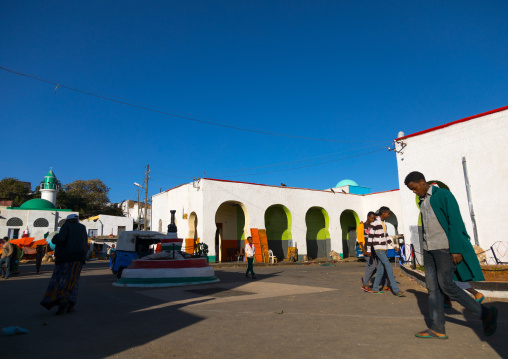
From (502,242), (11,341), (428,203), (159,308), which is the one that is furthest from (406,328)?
(502,242)

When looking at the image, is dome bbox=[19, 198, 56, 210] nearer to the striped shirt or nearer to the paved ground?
the paved ground

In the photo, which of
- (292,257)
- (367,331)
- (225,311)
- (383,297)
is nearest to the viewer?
(367,331)

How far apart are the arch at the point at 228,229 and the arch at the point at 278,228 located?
208 centimetres

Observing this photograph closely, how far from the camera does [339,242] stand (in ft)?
88.0

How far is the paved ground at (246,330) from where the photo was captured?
322 cm

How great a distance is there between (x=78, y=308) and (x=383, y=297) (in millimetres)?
5598

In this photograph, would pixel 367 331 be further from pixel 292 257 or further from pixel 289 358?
pixel 292 257

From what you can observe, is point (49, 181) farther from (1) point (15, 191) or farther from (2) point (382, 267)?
(2) point (382, 267)

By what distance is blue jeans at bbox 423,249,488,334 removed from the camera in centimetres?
341

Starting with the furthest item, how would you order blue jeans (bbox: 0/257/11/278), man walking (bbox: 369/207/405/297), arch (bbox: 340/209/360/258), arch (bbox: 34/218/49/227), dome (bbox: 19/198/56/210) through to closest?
dome (bbox: 19/198/56/210) → arch (bbox: 34/218/49/227) → arch (bbox: 340/209/360/258) → blue jeans (bbox: 0/257/11/278) → man walking (bbox: 369/207/405/297)

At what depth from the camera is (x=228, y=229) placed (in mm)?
25562

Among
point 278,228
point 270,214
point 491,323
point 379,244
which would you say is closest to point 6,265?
point 379,244

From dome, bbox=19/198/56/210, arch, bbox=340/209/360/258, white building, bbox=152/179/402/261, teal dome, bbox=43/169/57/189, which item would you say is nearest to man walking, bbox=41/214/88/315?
white building, bbox=152/179/402/261

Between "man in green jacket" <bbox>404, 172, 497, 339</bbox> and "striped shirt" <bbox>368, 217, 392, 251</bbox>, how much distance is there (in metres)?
3.47
